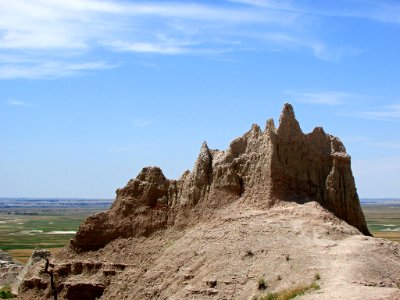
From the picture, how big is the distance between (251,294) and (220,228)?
19.0 feet

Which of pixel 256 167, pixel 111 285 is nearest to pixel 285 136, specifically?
pixel 256 167

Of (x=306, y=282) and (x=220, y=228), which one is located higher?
(x=220, y=228)

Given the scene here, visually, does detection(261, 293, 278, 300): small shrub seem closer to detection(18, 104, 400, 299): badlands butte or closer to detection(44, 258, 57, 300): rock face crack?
detection(18, 104, 400, 299): badlands butte

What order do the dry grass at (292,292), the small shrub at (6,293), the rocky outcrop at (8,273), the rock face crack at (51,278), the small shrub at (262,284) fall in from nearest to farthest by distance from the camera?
the dry grass at (292,292)
the small shrub at (262,284)
the rock face crack at (51,278)
the small shrub at (6,293)
the rocky outcrop at (8,273)

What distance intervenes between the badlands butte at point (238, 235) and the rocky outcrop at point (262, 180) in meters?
0.06

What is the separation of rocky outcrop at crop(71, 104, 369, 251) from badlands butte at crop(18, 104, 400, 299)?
0.06 meters

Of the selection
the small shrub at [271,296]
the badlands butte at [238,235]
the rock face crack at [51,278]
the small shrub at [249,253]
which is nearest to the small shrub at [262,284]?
the badlands butte at [238,235]

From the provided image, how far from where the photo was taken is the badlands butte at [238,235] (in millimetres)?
29219

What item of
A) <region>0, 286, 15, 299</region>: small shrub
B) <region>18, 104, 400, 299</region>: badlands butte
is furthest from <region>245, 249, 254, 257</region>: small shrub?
<region>0, 286, 15, 299</region>: small shrub

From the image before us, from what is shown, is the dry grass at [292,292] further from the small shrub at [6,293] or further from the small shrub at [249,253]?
the small shrub at [6,293]

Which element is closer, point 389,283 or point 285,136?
point 389,283

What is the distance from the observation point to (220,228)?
34.3 meters

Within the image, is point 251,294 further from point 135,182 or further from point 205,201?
point 135,182

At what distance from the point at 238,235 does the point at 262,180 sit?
3.35 metres
